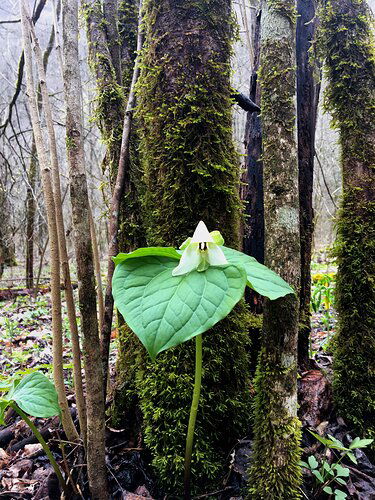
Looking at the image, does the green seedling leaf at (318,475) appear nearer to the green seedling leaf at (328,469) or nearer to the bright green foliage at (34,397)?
the green seedling leaf at (328,469)

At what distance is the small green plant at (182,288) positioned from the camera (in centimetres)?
85

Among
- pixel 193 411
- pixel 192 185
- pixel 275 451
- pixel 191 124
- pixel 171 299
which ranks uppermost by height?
pixel 191 124

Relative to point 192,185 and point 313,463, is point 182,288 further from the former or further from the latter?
point 313,463

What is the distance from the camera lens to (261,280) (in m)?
1.05

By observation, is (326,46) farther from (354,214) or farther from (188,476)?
(188,476)

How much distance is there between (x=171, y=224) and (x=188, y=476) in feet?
3.31

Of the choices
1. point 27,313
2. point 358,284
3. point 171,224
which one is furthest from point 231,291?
point 27,313

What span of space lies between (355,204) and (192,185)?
867 millimetres

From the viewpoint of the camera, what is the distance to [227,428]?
1524 millimetres

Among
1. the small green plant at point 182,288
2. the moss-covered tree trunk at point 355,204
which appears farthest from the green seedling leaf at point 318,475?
the small green plant at point 182,288

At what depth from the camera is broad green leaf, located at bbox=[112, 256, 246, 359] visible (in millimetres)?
844

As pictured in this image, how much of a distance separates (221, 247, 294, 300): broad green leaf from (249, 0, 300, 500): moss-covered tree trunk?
8.8 inches

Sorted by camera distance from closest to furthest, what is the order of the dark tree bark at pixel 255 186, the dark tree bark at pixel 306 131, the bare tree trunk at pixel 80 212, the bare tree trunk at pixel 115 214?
the bare tree trunk at pixel 80 212 < the bare tree trunk at pixel 115 214 < the dark tree bark at pixel 306 131 < the dark tree bark at pixel 255 186

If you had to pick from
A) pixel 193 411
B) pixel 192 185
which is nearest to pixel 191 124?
pixel 192 185
